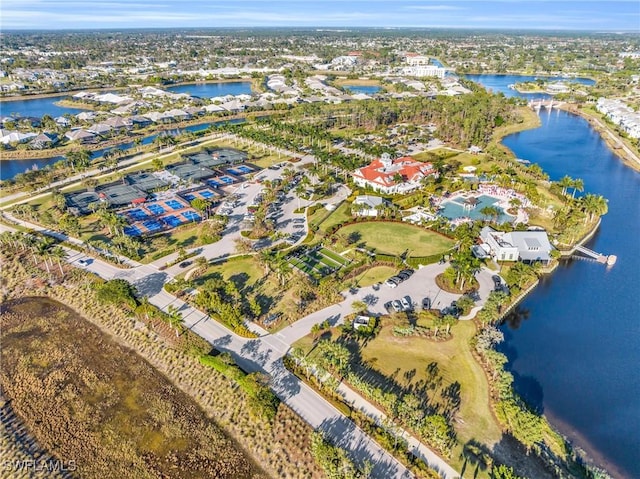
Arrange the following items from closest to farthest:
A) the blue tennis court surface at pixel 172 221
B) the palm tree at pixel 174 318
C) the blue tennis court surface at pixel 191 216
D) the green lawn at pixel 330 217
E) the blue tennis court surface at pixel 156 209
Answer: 1. the palm tree at pixel 174 318
2. the green lawn at pixel 330 217
3. the blue tennis court surface at pixel 172 221
4. the blue tennis court surface at pixel 191 216
5. the blue tennis court surface at pixel 156 209

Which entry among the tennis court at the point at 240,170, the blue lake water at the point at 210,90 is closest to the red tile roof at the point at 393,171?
the tennis court at the point at 240,170

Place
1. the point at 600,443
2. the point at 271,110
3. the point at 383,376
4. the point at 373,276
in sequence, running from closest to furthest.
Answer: the point at 600,443
the point at 383,376
the point at 373,276
the point at 271,110

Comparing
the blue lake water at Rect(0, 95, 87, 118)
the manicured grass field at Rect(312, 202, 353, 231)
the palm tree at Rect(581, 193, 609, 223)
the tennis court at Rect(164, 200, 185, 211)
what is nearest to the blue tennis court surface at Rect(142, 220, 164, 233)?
the tennis court at Rect(164, 200, 185, 211)

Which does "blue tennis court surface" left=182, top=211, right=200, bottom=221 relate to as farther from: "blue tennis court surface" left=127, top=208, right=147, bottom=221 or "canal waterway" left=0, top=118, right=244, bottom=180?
"canal waterway" left=0, top=118, right=244, bottom=180

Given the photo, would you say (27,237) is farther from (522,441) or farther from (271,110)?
(271,110)

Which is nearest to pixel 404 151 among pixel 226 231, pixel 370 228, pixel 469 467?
pixel 370 228

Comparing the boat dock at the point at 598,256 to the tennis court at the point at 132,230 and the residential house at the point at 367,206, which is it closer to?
the residential house at the point at 367,206

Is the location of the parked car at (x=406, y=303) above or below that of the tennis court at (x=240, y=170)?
below
